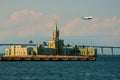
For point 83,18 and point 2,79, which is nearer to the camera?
point 2,79

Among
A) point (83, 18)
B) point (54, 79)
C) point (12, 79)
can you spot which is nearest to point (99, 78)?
point (54, 79)

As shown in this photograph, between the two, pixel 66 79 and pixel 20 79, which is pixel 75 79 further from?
pixel 20 79

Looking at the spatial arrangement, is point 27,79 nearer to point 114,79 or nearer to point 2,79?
point 2,79

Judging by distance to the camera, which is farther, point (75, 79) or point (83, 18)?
point (83, 18)

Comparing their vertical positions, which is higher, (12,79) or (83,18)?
(83,18)

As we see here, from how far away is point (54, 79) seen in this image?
92.2m

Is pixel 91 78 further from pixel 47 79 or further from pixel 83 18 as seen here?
pixel 83 18

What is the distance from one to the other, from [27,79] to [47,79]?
12.0ft

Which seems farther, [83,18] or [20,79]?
[83,18]

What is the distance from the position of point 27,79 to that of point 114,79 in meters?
14.1

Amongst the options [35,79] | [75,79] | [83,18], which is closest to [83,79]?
[75,79]

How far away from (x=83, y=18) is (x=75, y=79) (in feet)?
157

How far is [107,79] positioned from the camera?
93.4 metres

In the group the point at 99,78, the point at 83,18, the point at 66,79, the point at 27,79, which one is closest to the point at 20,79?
the point at 27,79
